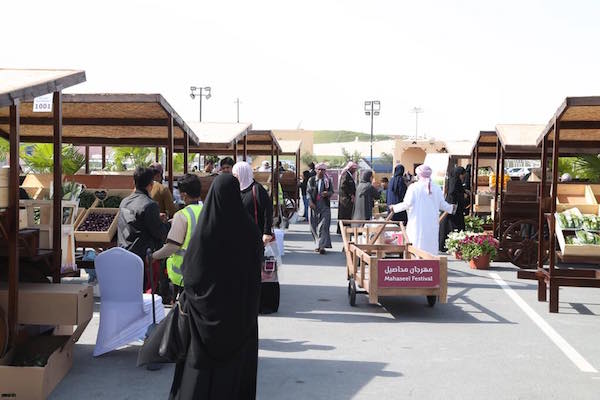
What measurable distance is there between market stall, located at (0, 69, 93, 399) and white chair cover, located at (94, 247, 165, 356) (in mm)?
391

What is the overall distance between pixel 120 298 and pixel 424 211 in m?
5.80

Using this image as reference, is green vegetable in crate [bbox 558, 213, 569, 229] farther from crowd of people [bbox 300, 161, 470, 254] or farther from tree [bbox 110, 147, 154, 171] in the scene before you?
tree [bbox 110, 147, 154, 171]

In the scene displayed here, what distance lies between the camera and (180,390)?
514 centimetres

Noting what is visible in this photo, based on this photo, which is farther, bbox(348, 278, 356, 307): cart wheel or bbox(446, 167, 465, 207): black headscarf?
bbox(446, 167, 465, 207): black headscarf

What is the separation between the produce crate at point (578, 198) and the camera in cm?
1273

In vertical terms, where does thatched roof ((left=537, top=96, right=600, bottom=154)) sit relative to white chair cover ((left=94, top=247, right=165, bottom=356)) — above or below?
above

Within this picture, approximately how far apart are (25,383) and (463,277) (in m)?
9.10

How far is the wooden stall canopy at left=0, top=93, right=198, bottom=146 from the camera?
35.3ft

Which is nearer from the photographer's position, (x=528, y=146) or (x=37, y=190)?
(x=37, y=190)

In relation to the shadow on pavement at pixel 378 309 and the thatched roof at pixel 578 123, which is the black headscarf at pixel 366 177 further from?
the shadow on pavement at pixel 378 309

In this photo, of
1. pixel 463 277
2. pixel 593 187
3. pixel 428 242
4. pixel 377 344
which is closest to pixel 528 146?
pixel 593 187

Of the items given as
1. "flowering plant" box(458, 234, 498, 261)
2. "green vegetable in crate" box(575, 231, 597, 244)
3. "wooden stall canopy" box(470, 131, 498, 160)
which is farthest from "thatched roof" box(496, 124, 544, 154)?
"green vegetable in crate" box(575, 231, 597, 244)

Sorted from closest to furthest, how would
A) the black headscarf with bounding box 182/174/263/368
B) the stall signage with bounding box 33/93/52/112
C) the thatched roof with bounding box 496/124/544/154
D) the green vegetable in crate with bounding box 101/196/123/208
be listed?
the black headscarf with bounding box 182/174/263/368 < the stall signage with bounding box 33/93/52/112 < the green vegetable in crate with bounding box 101/196/123/208 < the thatched roof with bounding box 496/124/544/154

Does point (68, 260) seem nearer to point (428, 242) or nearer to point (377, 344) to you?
point (377, 344)
